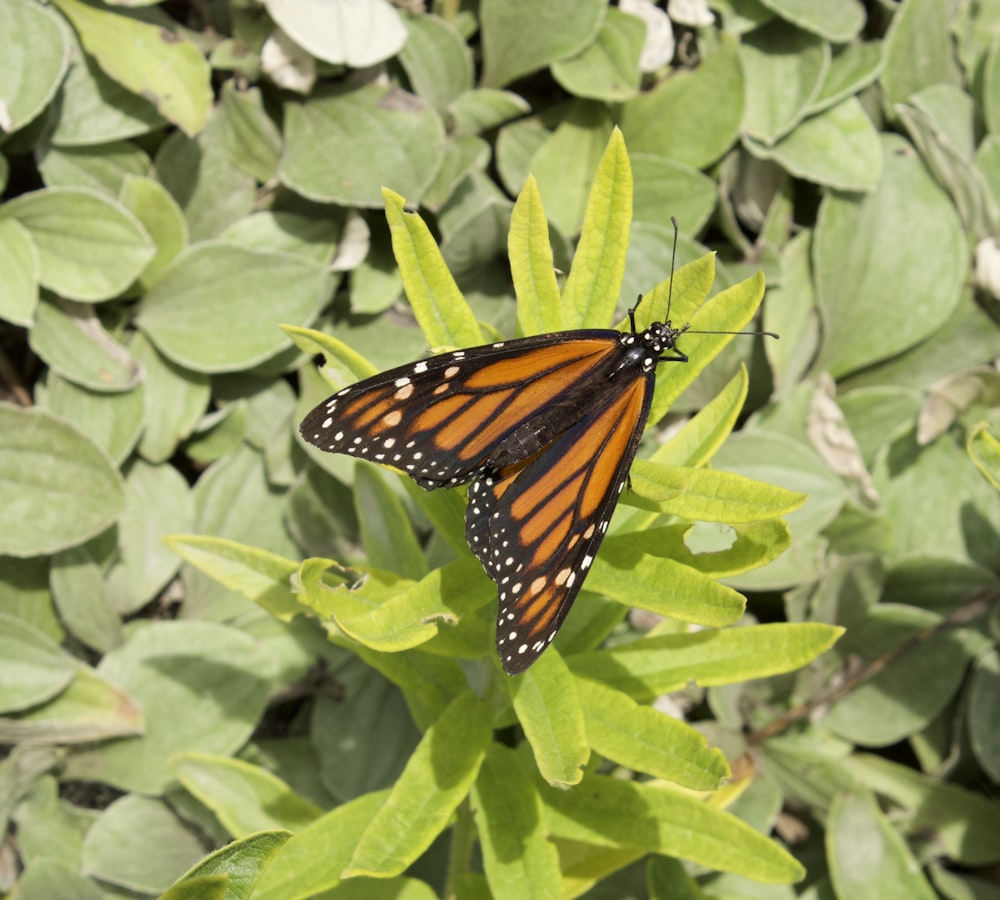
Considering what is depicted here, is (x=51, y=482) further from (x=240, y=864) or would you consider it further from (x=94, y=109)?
(x=240, y=864)

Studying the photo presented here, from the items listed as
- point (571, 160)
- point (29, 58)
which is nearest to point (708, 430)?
point (571, 160)

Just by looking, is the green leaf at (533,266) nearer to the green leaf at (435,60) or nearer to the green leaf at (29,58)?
the green leaf at (435,60)

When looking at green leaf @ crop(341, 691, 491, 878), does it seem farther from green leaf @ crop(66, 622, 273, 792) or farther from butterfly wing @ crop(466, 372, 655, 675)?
green leaf @ crop(66, 622, 273, 792)

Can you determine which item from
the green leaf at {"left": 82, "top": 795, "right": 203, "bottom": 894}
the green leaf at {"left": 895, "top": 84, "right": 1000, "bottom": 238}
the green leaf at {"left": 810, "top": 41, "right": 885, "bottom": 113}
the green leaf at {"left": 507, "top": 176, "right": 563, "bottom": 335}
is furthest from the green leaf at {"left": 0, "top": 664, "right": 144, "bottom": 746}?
the green leaf at {"left": 895, "top": 84, "right": 1000, "bottom": 238}

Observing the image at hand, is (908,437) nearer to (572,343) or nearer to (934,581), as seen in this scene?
(934,581)

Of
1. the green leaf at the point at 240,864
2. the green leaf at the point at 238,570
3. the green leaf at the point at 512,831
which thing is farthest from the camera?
the green leaf at the point at 238,570

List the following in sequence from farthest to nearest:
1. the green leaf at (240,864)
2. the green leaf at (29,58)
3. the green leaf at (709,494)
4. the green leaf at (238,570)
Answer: the green leaf at (29,58)
the green leaf at (238,570)
the green leaf at (709,494)
the green leaf at (240,864)

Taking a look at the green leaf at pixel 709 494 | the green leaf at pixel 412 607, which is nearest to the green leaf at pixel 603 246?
the green leaf at pixel 709 494
